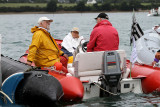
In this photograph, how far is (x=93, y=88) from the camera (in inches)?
316

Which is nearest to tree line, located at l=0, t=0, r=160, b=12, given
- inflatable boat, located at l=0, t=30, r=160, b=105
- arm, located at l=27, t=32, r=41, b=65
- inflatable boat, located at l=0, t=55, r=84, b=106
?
arm, located at l=27, t=32, r=41, b=65

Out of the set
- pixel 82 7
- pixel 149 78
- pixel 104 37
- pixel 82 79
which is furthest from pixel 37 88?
pixel 82 7

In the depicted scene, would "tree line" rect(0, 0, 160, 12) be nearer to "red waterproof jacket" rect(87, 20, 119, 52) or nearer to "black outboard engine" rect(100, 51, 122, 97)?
"red waterproof jacket" rect(87, 20, 119, 52)

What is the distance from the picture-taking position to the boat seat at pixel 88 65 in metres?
7.94

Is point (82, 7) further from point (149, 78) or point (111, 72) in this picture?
point (111, 72)

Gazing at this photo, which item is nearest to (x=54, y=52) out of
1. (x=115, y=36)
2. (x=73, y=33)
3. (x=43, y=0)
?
(x=115, y=36)

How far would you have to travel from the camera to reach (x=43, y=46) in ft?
27.8

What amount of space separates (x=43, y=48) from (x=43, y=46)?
0.21ft

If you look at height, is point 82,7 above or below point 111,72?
below

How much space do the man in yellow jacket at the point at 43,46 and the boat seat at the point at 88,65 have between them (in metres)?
0.70

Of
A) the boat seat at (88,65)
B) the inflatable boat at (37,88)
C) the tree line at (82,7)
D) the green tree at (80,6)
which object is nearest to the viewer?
the inflatable boat at (37,88)

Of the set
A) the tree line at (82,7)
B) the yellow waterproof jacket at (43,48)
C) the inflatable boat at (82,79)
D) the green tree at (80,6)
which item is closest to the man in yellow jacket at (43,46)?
the yellow waterproof jacket at (43,48)

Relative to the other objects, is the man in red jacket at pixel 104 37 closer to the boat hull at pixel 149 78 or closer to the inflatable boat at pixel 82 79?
the inflatable boat at pixel 82 79

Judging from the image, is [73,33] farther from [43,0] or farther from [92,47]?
[43,0]
